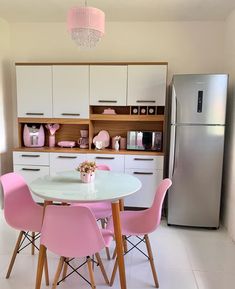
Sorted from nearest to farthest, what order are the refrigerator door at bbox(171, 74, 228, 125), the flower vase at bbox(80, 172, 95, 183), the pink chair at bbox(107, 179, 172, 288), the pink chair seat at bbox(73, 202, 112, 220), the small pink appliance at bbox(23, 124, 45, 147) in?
1. the pink chair at bbox(107, 179, 172, 288)
2. the flower vase at bbox(80, 172, 95, 183)
3. the pink chair seat at bbox(73, 202, 112, 220)
4. the refrigerator door at bbox(171, 74, 228, 125)
5. the small pink appliance at bbox(23, 124, 45, 147)

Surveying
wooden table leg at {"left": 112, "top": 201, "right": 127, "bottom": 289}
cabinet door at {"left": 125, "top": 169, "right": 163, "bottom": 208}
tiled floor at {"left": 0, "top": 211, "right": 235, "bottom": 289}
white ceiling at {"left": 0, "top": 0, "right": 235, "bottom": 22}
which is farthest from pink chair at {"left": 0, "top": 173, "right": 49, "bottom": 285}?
white ceiling at {"left": 0, "top": 0, "right": 235, "bottom": 22}

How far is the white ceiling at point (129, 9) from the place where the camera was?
9.52 feet

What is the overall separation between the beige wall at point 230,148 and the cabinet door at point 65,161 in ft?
5.99

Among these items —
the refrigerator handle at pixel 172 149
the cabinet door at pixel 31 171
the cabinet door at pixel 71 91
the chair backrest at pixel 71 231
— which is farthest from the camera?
the cabinet door at pixel 31 171

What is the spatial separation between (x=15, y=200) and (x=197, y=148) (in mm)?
2015

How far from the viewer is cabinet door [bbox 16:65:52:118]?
135 inches

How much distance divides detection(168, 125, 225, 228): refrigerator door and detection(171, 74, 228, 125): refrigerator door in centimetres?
11

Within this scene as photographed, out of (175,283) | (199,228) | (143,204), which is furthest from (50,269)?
(199,228)

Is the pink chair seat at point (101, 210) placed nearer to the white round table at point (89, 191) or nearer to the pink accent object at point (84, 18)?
the white round table at point (89, 191)

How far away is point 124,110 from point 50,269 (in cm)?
222

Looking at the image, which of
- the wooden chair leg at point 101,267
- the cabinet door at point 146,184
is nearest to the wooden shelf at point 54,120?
the cabinet door at point 146,184

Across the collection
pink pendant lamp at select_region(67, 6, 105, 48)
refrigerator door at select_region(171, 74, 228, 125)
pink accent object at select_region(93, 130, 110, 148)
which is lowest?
pink accent object at select_region(93, 130, 110, 148)

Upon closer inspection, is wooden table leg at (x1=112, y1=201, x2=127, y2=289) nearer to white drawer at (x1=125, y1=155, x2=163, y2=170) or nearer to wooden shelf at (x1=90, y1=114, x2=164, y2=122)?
white drawer at (x1=125, y1=155, x2=163, y2=170)

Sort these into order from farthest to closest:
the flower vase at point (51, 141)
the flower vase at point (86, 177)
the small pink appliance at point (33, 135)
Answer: the flower vase at point (51, 141) < the small pink appliance at point (33, 135) < the flower vase at point (86, 177)
